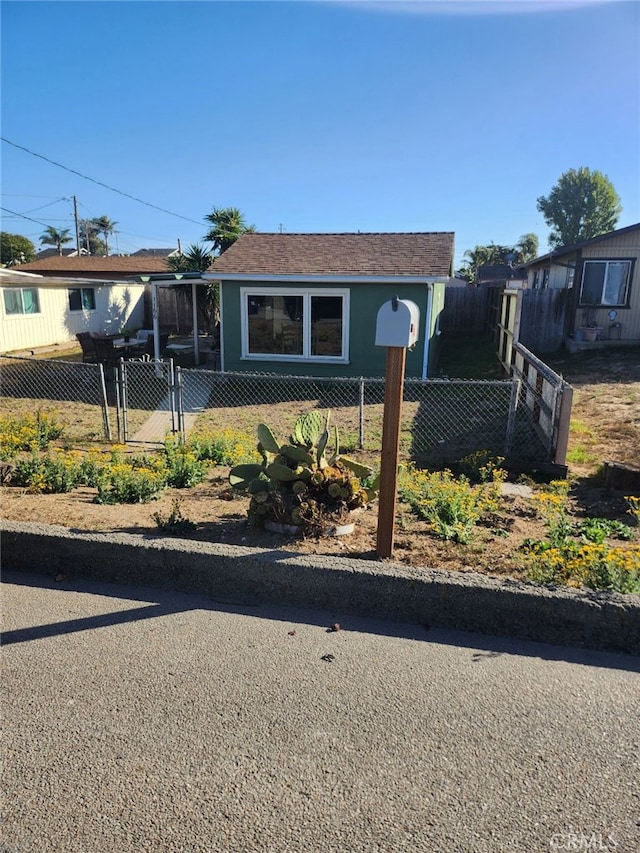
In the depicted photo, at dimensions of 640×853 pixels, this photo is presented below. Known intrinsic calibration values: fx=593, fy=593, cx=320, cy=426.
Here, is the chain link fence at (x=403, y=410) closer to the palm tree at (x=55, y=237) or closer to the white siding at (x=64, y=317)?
the white siding at (x=64, y=317)

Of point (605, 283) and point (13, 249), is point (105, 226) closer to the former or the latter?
point (13, 249)

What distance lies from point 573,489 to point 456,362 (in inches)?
466

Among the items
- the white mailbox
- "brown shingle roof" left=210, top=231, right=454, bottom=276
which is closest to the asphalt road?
the white mailbox

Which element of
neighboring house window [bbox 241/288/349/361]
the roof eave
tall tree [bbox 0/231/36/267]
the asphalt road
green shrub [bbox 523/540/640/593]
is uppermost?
tall tree [bbox 0/231/36/267]

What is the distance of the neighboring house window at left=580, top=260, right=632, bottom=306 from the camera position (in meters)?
17.7

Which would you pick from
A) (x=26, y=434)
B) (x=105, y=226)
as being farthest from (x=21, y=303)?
(x=105, y=226)

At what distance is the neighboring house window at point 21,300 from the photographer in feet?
60.6

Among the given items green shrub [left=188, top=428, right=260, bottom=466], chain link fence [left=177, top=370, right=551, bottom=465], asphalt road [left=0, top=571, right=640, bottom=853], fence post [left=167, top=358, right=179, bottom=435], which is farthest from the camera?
fence post [left=167, top=358, right=179, bottom=435]

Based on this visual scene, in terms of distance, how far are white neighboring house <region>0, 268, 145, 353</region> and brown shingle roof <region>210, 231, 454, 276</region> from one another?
623 centimetres

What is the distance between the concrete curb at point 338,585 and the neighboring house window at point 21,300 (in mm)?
16684

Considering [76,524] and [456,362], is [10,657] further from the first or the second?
[456,362]

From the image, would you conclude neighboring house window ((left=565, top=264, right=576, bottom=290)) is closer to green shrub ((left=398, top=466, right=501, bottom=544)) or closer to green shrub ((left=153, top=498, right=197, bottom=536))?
green shrub ((left=398, top=466, right=501, bottom=544))

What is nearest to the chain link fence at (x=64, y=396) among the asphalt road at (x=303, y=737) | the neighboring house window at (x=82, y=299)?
the neighboring house window at (x=82, y=299)

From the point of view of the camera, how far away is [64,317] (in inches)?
834
